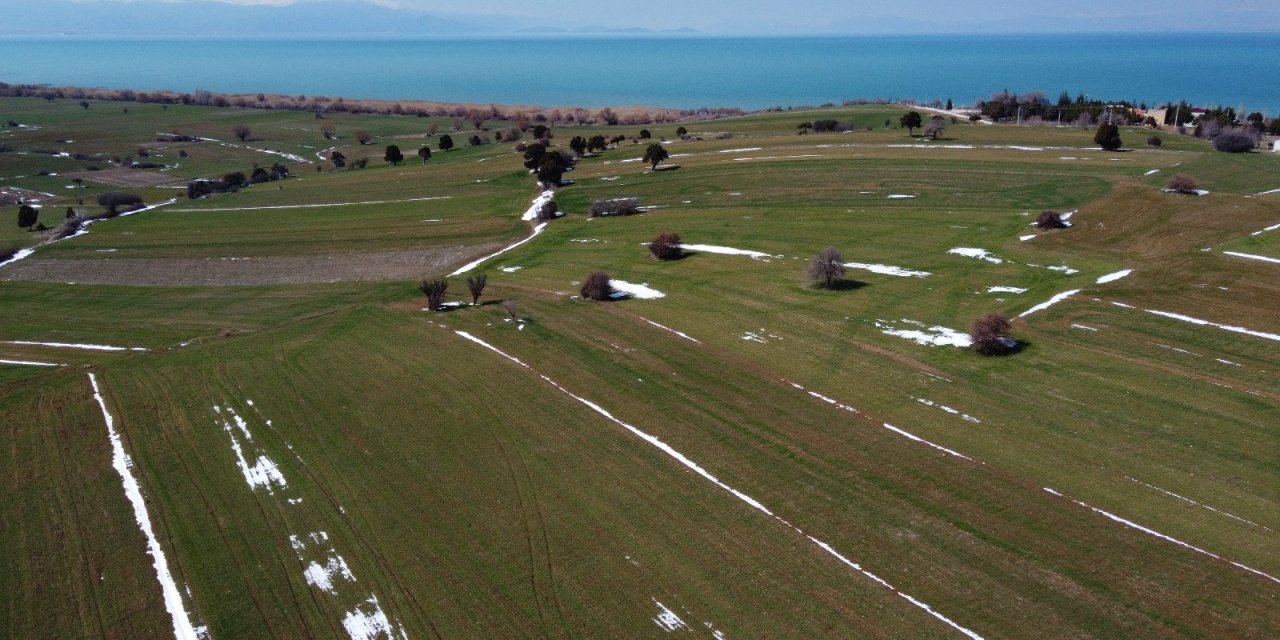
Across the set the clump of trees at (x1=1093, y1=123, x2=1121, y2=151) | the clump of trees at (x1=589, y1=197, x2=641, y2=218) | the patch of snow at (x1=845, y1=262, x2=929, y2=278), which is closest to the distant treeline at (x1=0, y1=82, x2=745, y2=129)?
the clump of trees at (x1=1093, y1=123, x2=1121, y2=151)

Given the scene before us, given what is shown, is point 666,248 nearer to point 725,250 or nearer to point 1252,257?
point 725,250

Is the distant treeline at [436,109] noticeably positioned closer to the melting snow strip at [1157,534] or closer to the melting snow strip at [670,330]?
the melting snow strip at [670,330]

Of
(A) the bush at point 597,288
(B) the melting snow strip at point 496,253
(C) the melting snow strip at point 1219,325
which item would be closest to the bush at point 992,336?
(C) the melting snow strip at point 1219,325

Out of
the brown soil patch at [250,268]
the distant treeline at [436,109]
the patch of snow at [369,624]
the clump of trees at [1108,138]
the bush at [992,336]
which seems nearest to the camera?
the patch of snow at [369,624]

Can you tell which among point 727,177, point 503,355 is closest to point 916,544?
point 503,355

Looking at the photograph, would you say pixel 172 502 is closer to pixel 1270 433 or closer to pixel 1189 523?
pixel 1189 523

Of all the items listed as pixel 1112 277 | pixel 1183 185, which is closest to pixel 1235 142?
pixel 1183 185
